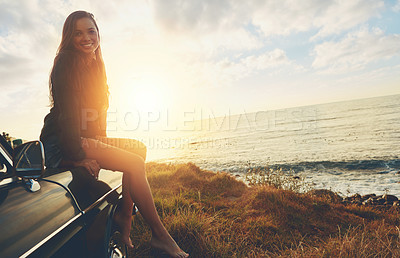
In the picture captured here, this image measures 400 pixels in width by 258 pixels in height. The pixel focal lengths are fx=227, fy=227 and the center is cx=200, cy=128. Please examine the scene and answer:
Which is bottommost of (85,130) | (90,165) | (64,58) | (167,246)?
(167,246)

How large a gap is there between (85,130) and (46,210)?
121cm

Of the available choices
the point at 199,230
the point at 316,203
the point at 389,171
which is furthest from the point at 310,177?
the point at 199,230

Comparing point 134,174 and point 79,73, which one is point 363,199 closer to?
point 134,174

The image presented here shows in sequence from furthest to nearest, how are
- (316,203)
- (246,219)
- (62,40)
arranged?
1. (316,203)
2. (246,219)
3. (62,40)

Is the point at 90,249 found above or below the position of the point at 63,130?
below

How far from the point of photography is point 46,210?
1.19 metres

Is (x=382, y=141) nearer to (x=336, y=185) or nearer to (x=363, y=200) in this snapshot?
(x=336, y=185)

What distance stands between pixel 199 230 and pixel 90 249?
2.21 metres

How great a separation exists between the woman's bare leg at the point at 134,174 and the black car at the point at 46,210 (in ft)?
0.77

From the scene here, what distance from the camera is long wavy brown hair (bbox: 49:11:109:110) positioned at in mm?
2064

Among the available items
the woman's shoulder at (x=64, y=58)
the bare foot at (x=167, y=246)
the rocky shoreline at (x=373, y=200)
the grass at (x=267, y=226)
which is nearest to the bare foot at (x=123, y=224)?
the bare foot at (x=167, y=246)

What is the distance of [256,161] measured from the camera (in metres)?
16.2

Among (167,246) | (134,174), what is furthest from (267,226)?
(134,174)

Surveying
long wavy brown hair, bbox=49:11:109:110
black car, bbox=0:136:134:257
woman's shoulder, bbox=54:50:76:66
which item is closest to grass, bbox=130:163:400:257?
black car, bbox=0:136:134:257
